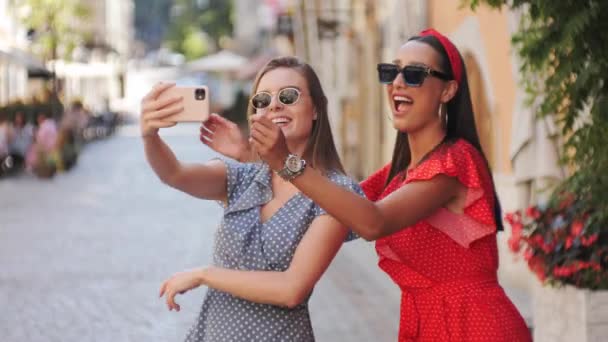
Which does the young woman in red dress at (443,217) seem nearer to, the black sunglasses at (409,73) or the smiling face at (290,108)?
the black sunglasses at (409,73)

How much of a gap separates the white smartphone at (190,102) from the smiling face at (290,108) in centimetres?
28

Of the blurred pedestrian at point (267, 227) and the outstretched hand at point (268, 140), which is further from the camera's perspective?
the blurred pedestrian at point (267, 227)

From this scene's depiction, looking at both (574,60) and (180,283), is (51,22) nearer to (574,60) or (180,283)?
(574,60)

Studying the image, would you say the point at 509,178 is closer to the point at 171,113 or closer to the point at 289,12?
the point at 171,113

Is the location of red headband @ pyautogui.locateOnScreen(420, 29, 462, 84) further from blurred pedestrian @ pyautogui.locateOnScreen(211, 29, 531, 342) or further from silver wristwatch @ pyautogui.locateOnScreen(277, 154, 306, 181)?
silver wristwatch @ pyautogui.locateOnScreen(277, 154, 306, 181)

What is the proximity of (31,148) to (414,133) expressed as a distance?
25413 mm

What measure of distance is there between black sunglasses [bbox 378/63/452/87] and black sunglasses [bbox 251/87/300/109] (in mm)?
214

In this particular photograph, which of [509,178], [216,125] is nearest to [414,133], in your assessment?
[216,125]

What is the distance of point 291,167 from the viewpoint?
2.68 m

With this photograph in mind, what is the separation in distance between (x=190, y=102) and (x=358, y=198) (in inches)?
18.5

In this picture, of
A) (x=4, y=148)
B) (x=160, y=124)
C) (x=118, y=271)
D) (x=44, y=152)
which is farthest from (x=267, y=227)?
(x=4, y=148)

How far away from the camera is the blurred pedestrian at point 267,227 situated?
308cm

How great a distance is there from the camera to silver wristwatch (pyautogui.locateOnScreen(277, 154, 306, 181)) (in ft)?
8.78

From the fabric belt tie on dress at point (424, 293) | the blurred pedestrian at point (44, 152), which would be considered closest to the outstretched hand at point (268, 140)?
the fabric belt tie on dress at point (424, 293)
